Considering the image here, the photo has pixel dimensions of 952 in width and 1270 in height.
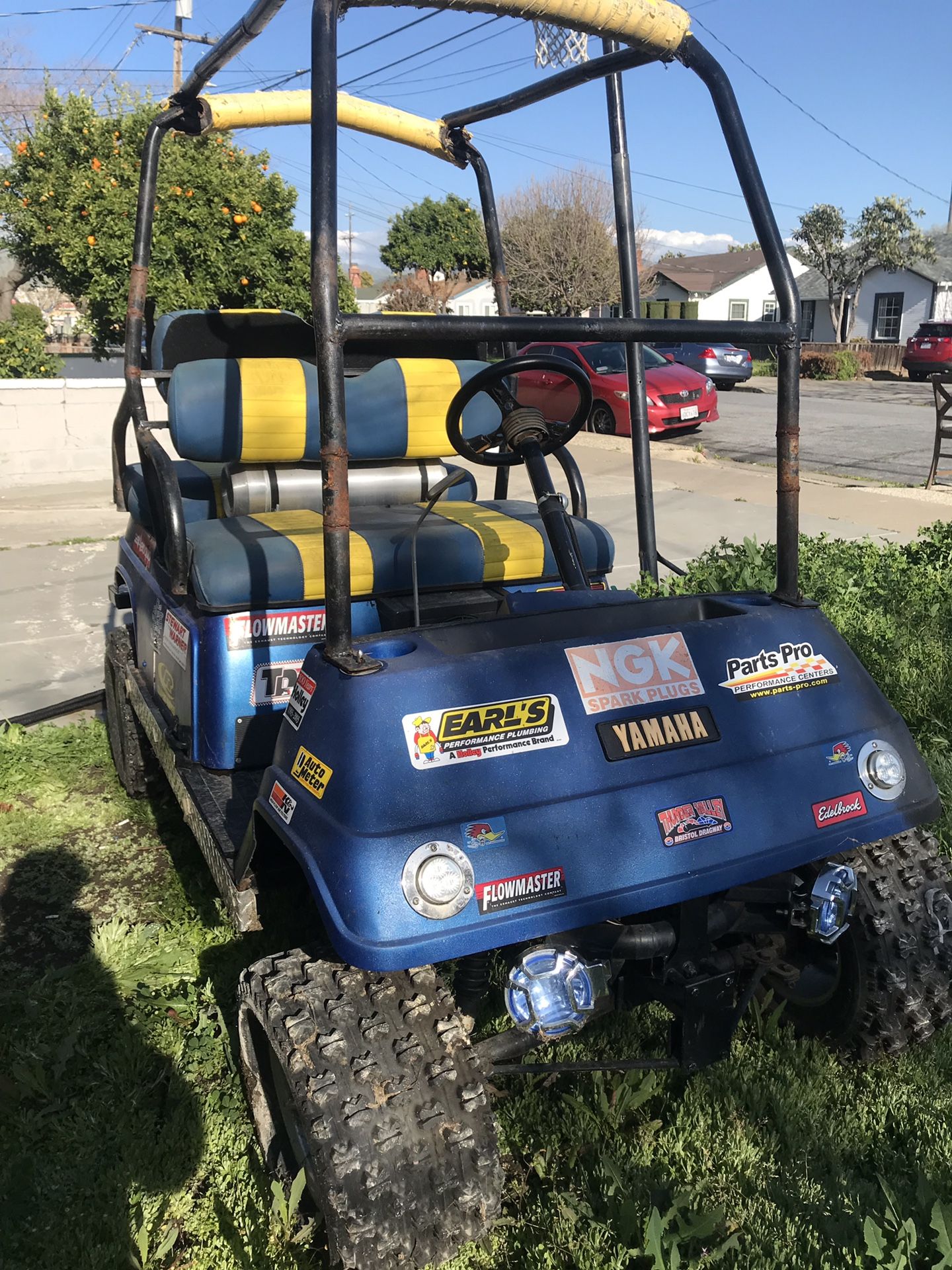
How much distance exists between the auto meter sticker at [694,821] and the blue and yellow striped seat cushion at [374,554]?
1315mm

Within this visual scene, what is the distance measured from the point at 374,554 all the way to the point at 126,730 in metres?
1.52

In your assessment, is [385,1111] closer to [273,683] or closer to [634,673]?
[634,673]

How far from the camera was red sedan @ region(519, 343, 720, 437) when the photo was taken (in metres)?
14.6

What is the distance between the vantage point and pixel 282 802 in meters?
2.00

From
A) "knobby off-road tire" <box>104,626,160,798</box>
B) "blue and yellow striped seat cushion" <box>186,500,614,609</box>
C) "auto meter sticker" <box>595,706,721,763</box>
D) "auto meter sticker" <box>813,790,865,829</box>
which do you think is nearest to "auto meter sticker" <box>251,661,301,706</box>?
"blue and yellow striped seat cushion" <box>186,500,614,609</box>

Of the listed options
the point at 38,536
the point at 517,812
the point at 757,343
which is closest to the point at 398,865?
the point at 517,812

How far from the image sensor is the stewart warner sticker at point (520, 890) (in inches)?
70.2

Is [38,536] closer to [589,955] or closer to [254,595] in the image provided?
[254,595]

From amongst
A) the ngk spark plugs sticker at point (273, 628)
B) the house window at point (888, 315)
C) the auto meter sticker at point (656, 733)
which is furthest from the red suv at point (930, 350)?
the auto meter sticker at point (656, 733)

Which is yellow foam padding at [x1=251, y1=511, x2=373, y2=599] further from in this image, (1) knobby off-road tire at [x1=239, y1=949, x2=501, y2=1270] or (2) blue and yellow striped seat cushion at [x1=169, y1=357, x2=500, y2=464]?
(1) knobby off-road tire at [x1=239, y1=949, x2=501, y2=1270]

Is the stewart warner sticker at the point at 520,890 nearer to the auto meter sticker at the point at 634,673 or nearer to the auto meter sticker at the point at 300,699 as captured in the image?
the auto meter sticker at the point at 634,673

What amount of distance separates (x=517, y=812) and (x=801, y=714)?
682 millimetres

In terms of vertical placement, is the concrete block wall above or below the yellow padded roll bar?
below

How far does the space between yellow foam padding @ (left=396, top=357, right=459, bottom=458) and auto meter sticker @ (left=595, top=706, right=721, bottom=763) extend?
2.03 metres
